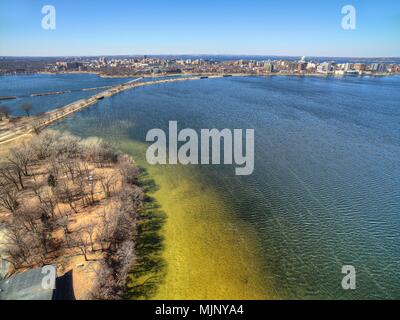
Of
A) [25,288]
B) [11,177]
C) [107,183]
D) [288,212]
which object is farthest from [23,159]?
[288,212]

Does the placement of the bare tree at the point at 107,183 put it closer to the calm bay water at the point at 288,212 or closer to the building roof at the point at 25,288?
the calm bay water at the point at 288,212

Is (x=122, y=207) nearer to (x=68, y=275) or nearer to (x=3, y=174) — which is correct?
(x=68, y=275)

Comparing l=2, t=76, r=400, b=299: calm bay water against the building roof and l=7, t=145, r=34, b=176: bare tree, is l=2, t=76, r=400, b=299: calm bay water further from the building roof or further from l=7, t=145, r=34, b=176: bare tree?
l=7, t=145, r=34, b=176: bare tree

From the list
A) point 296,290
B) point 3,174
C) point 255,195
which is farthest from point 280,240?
point 3,174

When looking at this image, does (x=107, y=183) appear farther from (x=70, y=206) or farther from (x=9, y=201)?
(x=9, y=201)

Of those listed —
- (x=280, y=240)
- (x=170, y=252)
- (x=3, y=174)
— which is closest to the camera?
(x=170, y=252)
